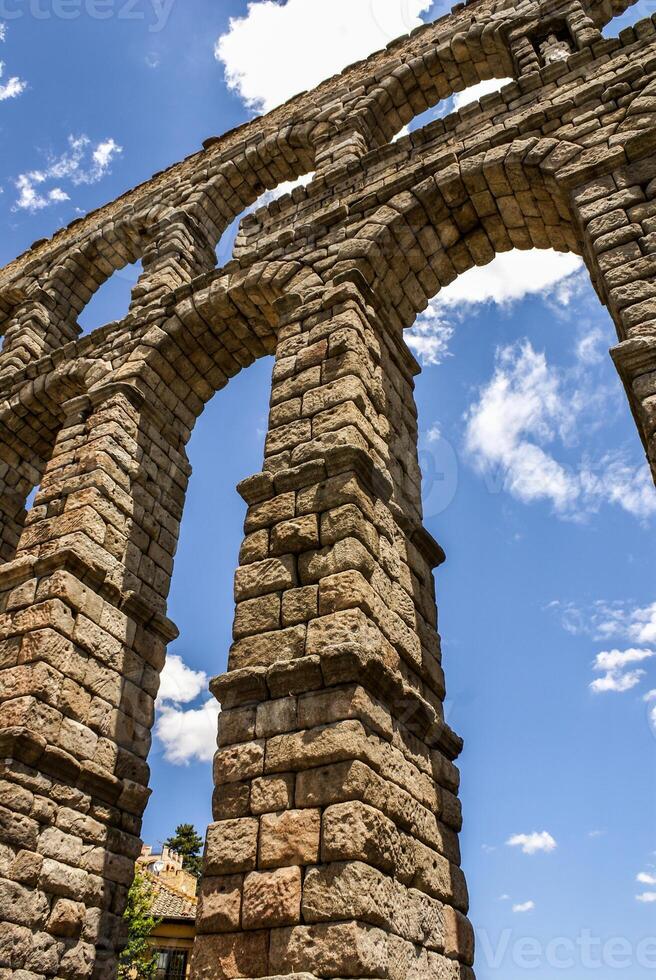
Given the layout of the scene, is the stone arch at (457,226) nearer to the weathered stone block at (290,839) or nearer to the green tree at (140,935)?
the weathered stone block at (290,839)

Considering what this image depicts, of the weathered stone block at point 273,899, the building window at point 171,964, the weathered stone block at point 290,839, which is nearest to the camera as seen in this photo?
the weathered stone block at point 273,899

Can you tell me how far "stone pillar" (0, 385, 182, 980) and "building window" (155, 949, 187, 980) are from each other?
15356mm

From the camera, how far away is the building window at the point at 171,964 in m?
18.7

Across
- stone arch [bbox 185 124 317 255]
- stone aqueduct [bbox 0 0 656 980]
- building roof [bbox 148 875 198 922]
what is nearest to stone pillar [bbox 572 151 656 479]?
stone aqueduct [bbox 0 0 656 980]

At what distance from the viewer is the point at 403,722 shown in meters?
4.66

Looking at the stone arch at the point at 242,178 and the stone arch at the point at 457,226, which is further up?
the stone arch at the point at 242,178

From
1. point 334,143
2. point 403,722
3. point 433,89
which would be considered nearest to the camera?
point 403,722

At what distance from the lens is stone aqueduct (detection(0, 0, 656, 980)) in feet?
13.0

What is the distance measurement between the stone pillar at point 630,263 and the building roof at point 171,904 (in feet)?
60.2

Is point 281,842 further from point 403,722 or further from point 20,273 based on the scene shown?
point 20,273

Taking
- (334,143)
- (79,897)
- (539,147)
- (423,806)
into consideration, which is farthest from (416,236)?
(79,897)

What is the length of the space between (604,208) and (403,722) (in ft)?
14.9

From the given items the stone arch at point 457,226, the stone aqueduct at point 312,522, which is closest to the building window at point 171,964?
the stone aqueduct at point 312,522

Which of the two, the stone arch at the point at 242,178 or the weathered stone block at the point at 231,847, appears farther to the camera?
the stone arch at the point at 242,178
